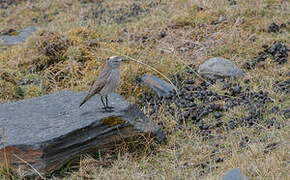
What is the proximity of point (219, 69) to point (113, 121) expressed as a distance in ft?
9.58

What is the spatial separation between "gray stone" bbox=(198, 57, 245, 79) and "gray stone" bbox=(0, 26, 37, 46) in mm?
5067

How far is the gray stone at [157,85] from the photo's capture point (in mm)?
7786

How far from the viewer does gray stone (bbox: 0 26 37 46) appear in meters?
11.1

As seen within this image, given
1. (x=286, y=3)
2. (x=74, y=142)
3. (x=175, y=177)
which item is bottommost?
(x=175, y=177)

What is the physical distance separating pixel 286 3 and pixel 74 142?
6567 millimetres

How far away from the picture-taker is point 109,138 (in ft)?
19.2

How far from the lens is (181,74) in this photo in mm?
8352

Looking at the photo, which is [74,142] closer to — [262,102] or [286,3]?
[262,102]

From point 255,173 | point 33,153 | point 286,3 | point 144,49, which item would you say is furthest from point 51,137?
point 286,3

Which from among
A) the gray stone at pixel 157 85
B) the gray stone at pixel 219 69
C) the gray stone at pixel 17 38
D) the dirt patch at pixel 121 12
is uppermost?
the dirt patch at pixel 121 12

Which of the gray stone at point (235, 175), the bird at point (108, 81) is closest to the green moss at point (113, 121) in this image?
the bird at point (108, 81)

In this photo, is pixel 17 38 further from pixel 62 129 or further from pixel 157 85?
pixel 62 129

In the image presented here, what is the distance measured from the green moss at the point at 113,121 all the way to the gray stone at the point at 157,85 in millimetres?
1992

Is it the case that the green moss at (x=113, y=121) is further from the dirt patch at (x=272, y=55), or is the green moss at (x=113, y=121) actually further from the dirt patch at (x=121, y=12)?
the dirt patch at (x=121, y=12)
